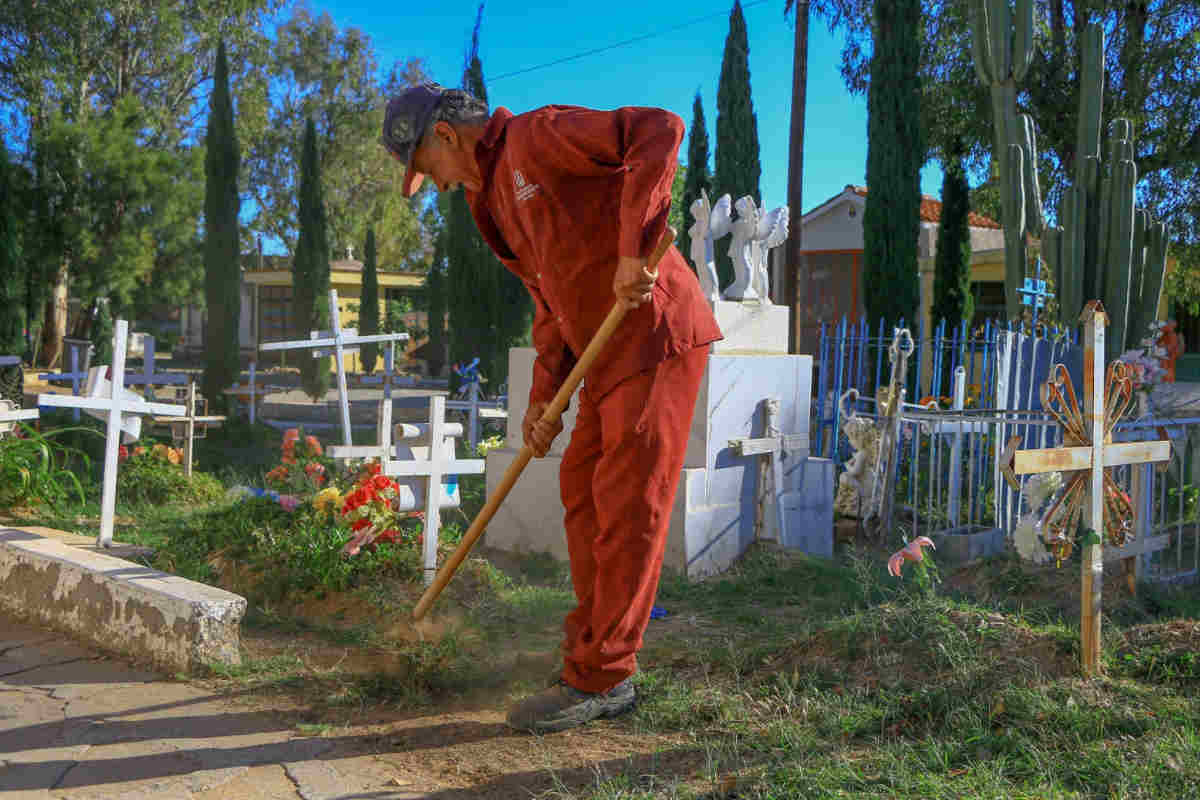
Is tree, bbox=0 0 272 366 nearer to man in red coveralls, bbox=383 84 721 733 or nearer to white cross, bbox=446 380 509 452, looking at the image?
white cross, bbox=446 380 509 452

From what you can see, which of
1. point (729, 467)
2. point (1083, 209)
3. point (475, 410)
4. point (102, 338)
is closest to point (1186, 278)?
point (1083, 209)

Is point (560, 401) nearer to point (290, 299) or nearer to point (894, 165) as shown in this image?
point (894, 165)

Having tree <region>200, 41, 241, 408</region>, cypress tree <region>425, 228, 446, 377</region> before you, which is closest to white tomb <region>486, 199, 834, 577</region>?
tree <region>200, 41, 241, 408</region>

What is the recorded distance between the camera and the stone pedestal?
Result: 219 inches

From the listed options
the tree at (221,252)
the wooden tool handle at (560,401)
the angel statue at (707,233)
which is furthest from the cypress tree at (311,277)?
the wooden tool handle at (560,401)

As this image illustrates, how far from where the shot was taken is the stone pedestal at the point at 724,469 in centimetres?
556

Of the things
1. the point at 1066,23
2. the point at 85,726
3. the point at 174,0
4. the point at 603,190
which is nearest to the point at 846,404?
the point at 603,190

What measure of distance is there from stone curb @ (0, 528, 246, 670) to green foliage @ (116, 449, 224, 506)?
285 centimetres

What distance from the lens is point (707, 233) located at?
609 cm

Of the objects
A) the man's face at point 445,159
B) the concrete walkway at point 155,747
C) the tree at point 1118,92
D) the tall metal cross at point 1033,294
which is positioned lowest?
the concrete walkway at point 155,747

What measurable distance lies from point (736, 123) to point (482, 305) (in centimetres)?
602

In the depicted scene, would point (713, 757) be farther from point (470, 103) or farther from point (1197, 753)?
point (470, 103)

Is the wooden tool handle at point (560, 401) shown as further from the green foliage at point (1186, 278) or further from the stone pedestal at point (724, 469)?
the green foliage at point (1186, 278)

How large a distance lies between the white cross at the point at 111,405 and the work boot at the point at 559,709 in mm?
3010
